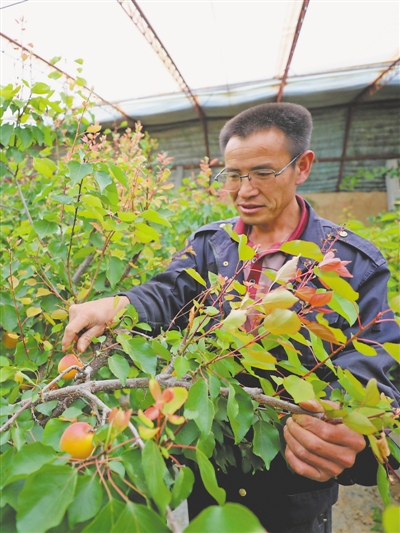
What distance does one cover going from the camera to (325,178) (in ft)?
30.1

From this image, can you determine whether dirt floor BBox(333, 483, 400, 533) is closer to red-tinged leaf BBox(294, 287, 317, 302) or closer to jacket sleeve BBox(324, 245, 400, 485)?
jacket sleeve BBox(324, 245, 400, 485)

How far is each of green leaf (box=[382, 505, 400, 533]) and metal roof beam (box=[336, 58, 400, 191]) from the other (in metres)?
7.25

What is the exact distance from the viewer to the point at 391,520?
311mm

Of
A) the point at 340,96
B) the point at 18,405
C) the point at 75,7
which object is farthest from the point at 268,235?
the point at 340,96

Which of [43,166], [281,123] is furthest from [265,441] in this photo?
[281,123]

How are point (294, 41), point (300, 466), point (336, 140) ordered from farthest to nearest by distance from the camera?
point (336, 140), point (294, 41), point (300, 466)

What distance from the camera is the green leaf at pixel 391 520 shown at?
1.02ft

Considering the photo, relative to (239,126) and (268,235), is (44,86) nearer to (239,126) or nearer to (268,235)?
(239,126)

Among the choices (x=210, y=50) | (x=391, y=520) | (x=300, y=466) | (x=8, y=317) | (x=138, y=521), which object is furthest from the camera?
(x=210, y=50)

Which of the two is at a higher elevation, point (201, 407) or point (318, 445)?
point (201, 407)

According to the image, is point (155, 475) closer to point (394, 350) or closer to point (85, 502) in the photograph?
point (85, 502)

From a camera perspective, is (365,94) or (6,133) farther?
Result: (365,94)

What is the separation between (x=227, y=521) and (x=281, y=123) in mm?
1375

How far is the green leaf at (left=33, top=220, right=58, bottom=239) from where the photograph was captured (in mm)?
1109
